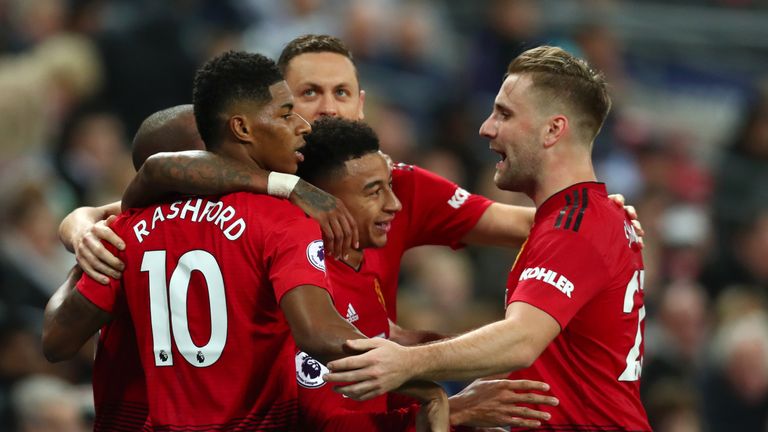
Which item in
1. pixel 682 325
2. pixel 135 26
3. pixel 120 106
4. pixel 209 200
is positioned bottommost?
pixel 209 200

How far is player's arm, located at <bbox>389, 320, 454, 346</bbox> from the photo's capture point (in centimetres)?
550

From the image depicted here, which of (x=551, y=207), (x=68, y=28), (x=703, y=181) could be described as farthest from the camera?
(x=703, y=181)

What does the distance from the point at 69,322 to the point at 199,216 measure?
0.72 meters

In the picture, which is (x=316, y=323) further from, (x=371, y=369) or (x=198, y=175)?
(x=198, y=175)

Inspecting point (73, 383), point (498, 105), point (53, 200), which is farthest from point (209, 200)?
point (53, 200)

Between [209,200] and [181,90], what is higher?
[181,90]

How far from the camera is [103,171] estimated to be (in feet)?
32.1

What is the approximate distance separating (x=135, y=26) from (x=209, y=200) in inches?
281

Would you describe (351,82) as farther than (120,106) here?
No

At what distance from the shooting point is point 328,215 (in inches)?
184

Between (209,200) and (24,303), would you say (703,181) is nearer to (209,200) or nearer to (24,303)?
(24,303)

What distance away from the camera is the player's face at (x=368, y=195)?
5.14 meters

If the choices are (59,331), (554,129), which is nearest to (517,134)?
(554,129)

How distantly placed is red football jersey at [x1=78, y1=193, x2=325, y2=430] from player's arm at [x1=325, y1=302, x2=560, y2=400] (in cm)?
35
